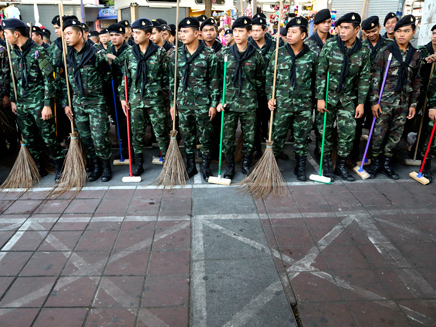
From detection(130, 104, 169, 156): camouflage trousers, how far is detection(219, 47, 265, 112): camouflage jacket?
91 centimetres

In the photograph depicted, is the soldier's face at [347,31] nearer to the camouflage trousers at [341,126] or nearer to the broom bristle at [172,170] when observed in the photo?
the camouflage trousers at [341,126]

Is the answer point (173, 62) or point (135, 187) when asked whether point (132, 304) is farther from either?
point (173, 62)

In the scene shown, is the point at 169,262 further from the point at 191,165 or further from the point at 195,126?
the point at 195,126

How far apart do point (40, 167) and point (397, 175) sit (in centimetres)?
525

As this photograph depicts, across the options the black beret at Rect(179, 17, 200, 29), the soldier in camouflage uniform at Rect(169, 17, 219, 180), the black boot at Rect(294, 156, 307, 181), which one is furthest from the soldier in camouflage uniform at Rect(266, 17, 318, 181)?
the black beret at Rect(179, 17, 200, 29)

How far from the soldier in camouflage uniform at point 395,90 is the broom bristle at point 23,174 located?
4851mm

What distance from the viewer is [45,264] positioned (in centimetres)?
329

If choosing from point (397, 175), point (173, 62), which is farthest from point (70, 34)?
point (397, 175)

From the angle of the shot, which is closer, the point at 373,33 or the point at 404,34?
the point at 404,34

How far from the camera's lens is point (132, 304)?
9.16 ft

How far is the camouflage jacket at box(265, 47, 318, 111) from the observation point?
4.78 m

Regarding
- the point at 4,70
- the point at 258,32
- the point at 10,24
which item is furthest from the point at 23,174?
the point at 258,32

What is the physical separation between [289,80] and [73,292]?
3.63 meters

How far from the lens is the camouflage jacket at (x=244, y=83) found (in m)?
4.84
